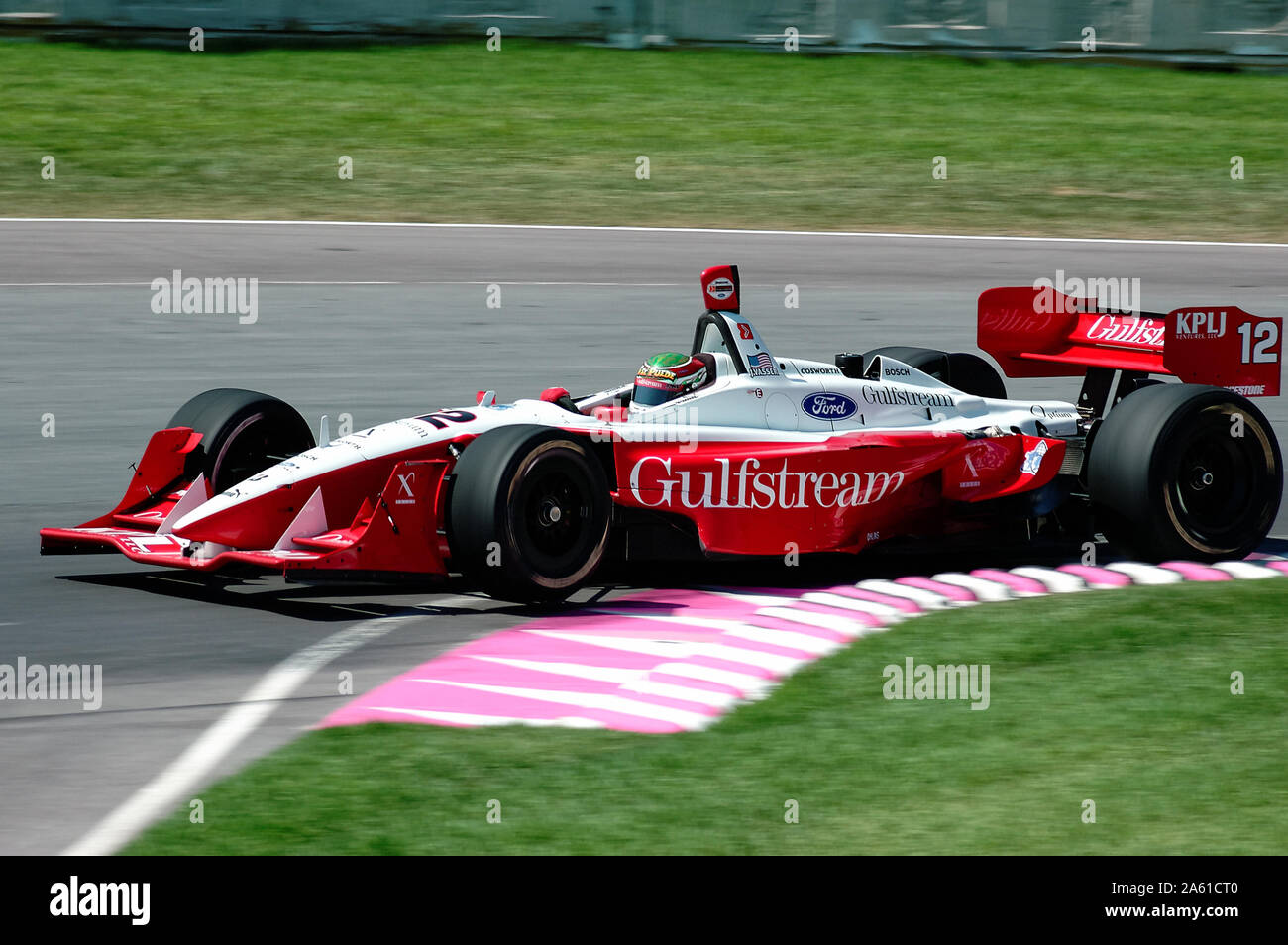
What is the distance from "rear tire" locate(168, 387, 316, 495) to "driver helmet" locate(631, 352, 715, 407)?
1.91 m

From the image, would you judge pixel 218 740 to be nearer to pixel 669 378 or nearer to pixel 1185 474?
pixel 669 378

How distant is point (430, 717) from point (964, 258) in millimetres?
14508

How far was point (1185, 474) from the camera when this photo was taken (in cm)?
1036

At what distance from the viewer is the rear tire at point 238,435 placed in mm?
9977

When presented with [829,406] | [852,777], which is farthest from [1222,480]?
[852,777]

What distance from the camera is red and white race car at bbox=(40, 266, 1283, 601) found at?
9016mm

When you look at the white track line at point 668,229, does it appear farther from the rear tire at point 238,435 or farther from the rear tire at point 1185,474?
the rear tire at point 1185,474

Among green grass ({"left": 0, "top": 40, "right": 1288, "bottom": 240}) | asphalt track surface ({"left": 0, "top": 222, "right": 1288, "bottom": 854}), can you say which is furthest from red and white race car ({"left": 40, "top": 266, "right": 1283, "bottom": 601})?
green grass ({"left": 0, "top": 40, "right": 1288, "bottom": 240})

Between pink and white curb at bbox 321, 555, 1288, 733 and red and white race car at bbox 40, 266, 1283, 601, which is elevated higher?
red and white race car at bbox 40, 266, 1283, 601

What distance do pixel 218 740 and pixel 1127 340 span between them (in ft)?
22.2

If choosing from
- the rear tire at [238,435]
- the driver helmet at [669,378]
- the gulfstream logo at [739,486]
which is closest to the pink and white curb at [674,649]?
the gulfstream logo at [739,486]
